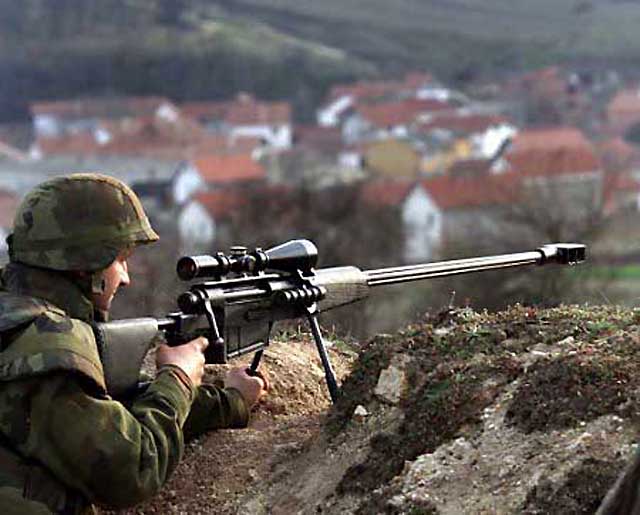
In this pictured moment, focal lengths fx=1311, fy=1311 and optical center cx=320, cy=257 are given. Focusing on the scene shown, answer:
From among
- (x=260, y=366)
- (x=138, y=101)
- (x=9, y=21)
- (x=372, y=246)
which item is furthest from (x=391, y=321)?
(x=9, y=21)

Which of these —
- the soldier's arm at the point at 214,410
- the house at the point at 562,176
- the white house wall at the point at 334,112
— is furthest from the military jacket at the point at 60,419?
the white house wall at the point at 334,112

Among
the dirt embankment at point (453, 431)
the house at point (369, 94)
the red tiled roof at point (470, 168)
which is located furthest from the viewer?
the house at point (369, 94)

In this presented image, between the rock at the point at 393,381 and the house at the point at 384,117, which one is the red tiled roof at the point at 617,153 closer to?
the house at the point at 384,117

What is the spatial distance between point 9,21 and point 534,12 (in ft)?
166

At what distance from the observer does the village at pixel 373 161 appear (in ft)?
133

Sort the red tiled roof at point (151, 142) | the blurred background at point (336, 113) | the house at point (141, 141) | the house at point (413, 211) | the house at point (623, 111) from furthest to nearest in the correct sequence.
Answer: the house at point (623, 111)
the red tiled roof at point (151, 142)
the house at point (141, 141)
the blurred background at point (336, 113)
the house at point (413, 211)

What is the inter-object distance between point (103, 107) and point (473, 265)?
9668cm

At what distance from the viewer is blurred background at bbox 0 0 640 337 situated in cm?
4616

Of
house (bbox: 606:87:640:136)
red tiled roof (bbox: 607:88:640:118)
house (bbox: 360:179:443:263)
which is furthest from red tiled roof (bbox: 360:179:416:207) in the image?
red tiled roof (bbox: 607:88:640:118)

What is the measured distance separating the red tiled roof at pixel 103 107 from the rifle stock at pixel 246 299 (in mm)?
92356

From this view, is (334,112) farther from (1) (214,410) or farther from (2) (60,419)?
(2) (60,419)

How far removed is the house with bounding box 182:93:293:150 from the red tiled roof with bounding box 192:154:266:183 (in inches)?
774

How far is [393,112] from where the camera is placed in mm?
104438

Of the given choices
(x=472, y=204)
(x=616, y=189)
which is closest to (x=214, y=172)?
(x=472, y=204)
